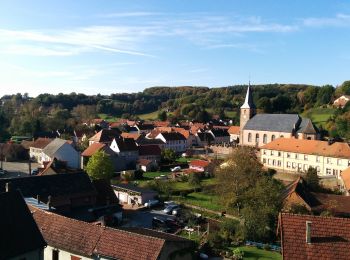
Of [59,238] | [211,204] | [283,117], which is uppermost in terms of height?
[283,117]

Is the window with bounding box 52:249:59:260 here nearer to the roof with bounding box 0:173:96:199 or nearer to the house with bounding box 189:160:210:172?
the roof with bounding box 0:173:96:199

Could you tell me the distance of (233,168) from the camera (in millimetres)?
40750

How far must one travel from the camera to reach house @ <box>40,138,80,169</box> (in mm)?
63875

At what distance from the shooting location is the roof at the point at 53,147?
63.8m

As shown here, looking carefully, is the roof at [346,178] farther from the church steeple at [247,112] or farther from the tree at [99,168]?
the church steeple at [247,112]

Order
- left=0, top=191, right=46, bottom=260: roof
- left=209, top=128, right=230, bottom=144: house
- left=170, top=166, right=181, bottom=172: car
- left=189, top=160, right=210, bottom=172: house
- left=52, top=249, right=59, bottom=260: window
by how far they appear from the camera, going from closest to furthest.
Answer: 1. left=0, top=191, right=46, bottom=260: roof
2. left=52, top=249, right=59, bottom=260: window
3. left=189, top=160, right=210, bottom=172: house
4. left=170, top=166, right=181, bottom=172: car
5. left=209, top=128, right=230, bottom=144: house

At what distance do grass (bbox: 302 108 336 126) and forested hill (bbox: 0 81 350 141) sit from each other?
998 cm

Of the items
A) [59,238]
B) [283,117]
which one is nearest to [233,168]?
[59,238]

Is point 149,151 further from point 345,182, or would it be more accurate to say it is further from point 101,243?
point 101,243

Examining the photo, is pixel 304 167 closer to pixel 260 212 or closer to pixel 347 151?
pixel 347 151

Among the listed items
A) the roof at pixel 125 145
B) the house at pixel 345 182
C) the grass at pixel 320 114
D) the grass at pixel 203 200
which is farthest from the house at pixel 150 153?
the grass at pixel 320 114

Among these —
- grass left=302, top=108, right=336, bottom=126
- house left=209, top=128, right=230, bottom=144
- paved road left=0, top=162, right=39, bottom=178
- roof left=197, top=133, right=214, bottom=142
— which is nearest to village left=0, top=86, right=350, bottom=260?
paved road left=0, top=162, right=39, bottom=178

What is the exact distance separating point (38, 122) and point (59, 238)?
7890cm

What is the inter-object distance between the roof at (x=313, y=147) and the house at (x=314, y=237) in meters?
41.8
